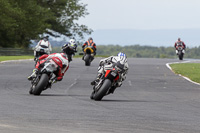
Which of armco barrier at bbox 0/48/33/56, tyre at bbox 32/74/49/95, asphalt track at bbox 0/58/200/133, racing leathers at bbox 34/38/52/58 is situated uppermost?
racing leathers at bbox 34/38/52/58

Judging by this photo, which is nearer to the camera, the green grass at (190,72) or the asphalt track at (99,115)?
the asphalt track at (99,115)

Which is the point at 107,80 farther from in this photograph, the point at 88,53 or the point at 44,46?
the point at 88,53

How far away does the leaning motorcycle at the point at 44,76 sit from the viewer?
15.9m

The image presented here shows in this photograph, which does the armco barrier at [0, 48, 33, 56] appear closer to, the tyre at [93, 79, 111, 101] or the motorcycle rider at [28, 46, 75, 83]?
the motorcycle rider at [28, 46, 75, 83]

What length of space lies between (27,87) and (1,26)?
56.5m

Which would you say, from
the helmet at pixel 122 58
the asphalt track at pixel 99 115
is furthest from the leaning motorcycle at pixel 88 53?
the helmet at pixel 122 58

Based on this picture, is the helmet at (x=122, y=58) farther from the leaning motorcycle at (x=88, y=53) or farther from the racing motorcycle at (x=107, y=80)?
the leaning motorcycle at (x=88, y=53)

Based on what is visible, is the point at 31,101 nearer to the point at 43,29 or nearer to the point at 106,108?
the point at 106,108

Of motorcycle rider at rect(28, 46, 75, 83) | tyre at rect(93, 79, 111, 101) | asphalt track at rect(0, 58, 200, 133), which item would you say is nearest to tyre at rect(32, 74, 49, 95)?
asphalt track at rect(0, 58, 200, 133)

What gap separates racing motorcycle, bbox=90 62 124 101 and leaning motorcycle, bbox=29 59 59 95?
1.36 metres

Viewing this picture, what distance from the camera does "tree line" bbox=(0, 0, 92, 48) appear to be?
2953 inches

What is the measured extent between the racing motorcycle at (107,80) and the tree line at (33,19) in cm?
5872

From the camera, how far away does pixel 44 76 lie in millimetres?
15898

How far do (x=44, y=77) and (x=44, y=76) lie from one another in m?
0.04
